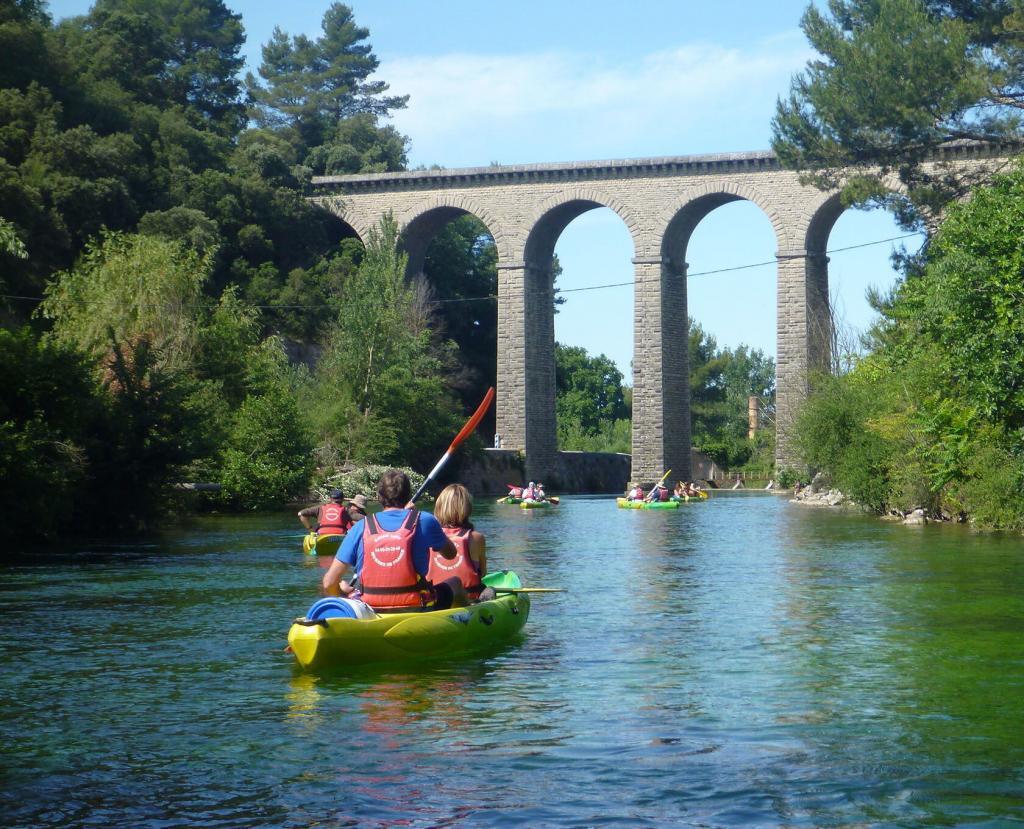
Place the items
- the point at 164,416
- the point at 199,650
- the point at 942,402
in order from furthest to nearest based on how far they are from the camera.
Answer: the point at 164,416 → the point at 942,402 → the point at 199,650

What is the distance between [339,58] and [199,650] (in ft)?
281

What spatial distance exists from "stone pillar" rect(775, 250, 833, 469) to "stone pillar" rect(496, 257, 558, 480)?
1042 centimetres

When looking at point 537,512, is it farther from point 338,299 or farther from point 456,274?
point 456,274

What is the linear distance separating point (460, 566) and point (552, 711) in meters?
3.08

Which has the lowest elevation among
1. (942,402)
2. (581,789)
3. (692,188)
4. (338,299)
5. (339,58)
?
(581,789)

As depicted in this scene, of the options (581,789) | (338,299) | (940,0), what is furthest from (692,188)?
(581,789)

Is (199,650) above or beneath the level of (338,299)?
beneath

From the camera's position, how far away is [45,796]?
305 inches

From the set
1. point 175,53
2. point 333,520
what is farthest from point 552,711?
point 175,53

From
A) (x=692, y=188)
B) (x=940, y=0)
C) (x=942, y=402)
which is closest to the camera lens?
(x=942, y=402)

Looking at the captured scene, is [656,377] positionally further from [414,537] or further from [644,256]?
[414,537]

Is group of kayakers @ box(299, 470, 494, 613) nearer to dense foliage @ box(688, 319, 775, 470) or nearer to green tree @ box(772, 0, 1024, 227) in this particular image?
green tree @ box(772, 0, 1024, 227)

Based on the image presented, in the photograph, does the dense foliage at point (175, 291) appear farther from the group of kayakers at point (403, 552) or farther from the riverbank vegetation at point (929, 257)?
the riverbank vegetation at point (929, 257)

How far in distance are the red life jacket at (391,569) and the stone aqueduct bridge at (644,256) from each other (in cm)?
4237
